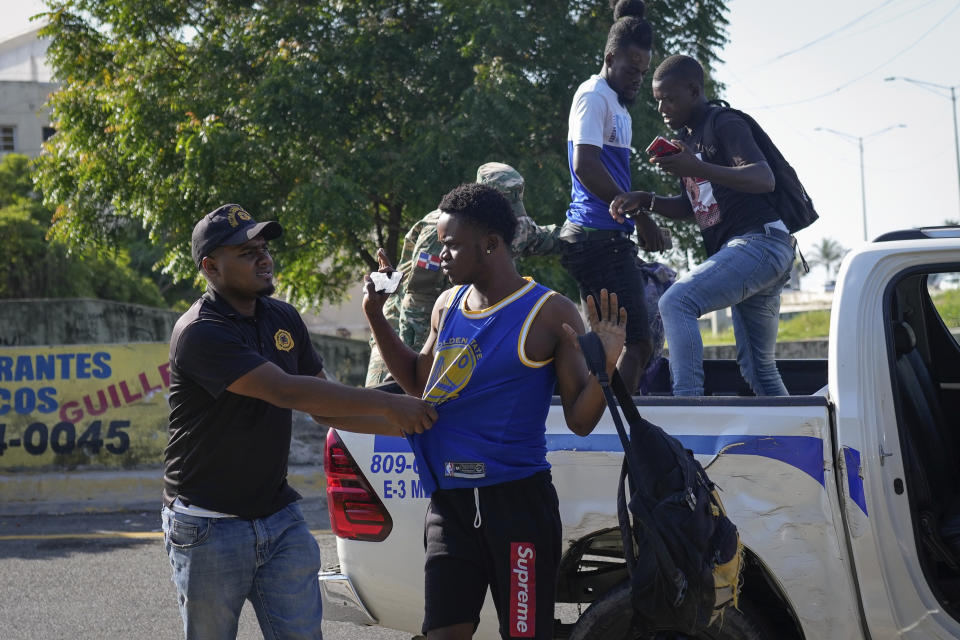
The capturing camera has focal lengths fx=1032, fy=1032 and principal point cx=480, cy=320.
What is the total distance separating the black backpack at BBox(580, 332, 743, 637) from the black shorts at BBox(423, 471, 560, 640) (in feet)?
0.79

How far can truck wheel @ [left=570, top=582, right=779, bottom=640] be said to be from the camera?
3.25 meters

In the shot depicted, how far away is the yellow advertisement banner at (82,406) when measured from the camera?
9312 millimetres

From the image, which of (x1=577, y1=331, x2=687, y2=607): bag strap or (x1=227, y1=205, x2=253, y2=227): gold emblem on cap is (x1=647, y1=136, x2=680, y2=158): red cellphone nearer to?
(x1=577, y1=331, x2=687, y2=607): bag strap

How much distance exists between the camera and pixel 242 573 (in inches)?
124

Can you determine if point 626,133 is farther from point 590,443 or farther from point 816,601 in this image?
point 816,601

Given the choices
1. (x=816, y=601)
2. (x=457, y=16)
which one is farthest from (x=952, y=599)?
(x=457, y=16)

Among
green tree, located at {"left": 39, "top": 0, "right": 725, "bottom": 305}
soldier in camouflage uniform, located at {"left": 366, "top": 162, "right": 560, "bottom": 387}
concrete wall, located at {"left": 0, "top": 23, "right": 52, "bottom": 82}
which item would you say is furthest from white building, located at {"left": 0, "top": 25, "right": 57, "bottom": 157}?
soldier in camouflage uniform, located at {"left": 366, "top": 162, "right": 560, "bottom": 387}

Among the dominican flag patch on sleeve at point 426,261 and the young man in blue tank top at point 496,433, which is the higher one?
the dominican flag patch on sleeve at point 426,261

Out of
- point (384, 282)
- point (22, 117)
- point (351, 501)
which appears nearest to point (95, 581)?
point (351, 501)

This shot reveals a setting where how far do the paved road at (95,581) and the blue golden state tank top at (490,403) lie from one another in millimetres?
2313

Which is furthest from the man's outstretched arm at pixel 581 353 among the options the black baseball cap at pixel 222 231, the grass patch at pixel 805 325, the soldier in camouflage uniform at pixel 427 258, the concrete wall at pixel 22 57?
the concrete wall at pixel 22 57

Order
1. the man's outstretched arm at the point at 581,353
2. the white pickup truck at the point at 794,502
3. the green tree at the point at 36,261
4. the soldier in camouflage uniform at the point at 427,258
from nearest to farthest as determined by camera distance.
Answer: the man's outstretched arm at the point at 581,353 → the white pickup truck at the point at 794,502 → the soldier in camouflage uniform at the point at 427,258 → the green tree at the point at 36,261

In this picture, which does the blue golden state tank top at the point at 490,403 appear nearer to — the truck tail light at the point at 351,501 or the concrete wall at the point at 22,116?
the truck tail light at the point at 351,501

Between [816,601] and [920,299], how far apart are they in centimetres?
171
